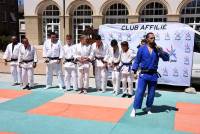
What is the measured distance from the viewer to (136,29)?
38.9ft

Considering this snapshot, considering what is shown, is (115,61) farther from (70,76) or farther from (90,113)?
(90,113)

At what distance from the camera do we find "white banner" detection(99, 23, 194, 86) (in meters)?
11.1

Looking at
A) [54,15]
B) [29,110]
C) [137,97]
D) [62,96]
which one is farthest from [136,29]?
[54,15]

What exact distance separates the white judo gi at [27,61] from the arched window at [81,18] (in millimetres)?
19944

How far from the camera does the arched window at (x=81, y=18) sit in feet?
104

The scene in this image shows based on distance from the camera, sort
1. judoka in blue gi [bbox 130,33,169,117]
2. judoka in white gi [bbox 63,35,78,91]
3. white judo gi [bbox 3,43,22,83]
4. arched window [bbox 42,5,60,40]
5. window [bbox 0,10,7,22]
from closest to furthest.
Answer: judoka in blue gi [bbox 130,33,169,117]
judoka in white gi [bbox 63,35,78,91]
white judo gi [bbox 3,43,22,83]
arched window [bbox 42,5,60,40]
window [bbox 0,10,7,22]

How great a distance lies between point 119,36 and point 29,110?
4.79 m

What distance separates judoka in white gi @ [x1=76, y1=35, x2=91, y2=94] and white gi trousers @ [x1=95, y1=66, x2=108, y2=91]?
1.50ft

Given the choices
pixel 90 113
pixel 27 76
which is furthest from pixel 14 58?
pixel 90 113

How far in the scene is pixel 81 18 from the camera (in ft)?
104

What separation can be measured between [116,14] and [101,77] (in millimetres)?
19921

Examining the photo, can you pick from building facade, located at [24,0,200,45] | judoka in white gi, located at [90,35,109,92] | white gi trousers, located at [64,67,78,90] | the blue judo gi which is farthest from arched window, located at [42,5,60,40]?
the blue judo gi

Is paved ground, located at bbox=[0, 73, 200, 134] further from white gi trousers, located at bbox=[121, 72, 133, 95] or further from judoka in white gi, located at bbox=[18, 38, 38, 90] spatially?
judoka in white gi, located at bbox=[18, 38, 38, 90]

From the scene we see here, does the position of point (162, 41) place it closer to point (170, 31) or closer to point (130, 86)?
point (170, 31)
